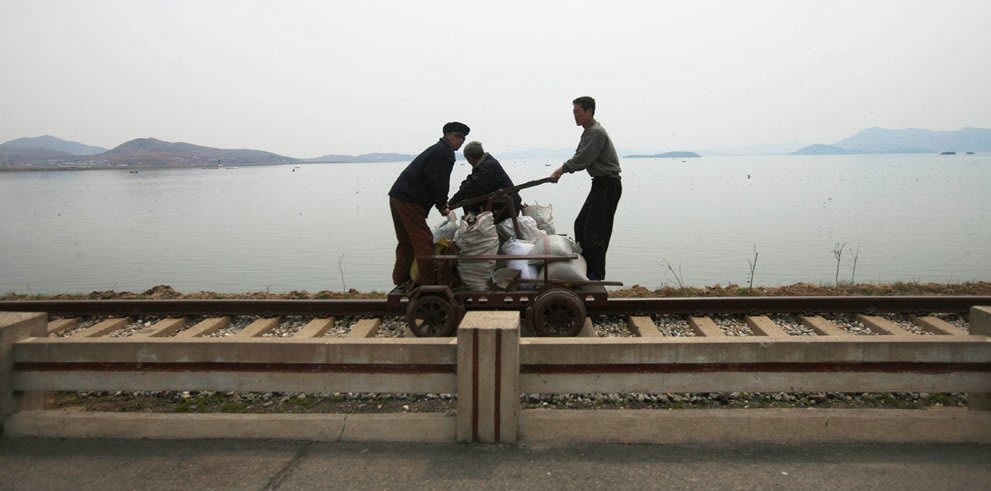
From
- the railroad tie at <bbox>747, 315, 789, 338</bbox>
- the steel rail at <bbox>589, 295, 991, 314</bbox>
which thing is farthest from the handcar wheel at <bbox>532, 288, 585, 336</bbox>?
the railroad tie at <bbox>747, 315, 789, 338</bbox>

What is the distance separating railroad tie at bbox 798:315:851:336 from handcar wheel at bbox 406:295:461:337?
11.0ft

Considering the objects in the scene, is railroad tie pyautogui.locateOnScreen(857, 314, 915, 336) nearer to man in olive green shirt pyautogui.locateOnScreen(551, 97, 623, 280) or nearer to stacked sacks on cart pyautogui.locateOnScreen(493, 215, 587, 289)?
man in olive green shirt pyautogui.locateOnScreen(551, 97, 623, 280)

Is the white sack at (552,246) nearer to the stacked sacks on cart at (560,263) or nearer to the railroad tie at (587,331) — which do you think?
the stacked sacks on cart at (560,263)

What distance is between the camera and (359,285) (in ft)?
44.6

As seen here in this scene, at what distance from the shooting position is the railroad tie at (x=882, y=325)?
6.65m

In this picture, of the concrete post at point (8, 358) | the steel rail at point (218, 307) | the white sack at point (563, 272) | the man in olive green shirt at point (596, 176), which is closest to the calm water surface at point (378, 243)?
the steel rail at point (218, 307)

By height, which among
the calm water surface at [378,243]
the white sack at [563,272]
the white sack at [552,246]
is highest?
the white sack at [552,246]

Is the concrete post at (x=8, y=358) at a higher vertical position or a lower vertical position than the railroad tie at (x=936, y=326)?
higher

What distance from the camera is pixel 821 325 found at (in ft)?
22.7

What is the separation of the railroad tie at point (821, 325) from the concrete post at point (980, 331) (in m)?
2.16

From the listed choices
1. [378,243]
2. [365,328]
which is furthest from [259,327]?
[378,243]

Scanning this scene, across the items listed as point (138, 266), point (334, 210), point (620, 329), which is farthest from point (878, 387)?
point (334, 210)

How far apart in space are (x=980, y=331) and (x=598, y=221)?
3.41 metres

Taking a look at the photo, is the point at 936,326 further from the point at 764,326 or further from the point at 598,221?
the point at 598,221
